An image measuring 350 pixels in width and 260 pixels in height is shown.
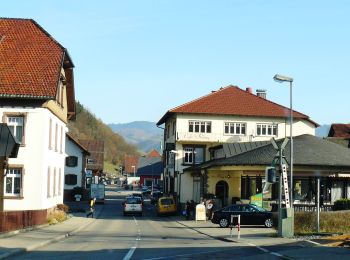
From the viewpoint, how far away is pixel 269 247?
83.4 feet

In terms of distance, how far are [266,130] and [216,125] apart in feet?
19.9

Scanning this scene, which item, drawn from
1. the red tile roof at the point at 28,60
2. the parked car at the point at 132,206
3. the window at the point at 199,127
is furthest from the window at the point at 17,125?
the window at the point at 199,127

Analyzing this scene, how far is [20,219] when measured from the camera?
1259 inches

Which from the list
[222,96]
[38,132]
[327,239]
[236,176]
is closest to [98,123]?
[222,96]

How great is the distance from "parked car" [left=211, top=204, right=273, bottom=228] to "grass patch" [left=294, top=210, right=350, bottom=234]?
261 inches

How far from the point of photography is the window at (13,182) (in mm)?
40094

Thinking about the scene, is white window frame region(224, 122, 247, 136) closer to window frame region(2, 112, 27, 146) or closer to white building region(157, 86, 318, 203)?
white building region(157, 86, 318, 203)

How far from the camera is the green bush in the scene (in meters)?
45.4

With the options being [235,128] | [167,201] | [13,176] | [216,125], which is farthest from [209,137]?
[13,176]

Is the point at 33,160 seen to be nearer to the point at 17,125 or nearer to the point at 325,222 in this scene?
the point at 17,125

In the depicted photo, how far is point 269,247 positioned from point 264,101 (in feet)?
164

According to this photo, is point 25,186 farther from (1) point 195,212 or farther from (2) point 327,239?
(2) point 327,239

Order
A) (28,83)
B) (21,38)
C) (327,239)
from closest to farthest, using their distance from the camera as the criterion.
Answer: (327,239)
(28,83)
(21,38)

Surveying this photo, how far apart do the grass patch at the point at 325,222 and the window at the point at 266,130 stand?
40.6 meters
